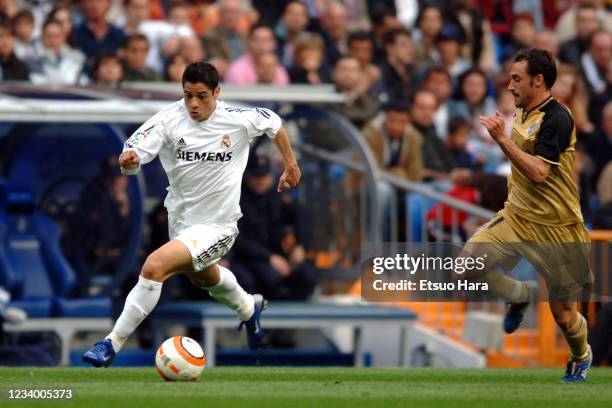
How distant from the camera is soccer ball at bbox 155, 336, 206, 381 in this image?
1154 centimetres

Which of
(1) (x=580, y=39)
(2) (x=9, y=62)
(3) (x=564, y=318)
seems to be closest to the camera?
(3) (x=564, y=318)

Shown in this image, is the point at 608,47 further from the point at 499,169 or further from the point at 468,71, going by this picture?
the point at 499,169

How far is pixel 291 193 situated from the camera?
18438 millimetres

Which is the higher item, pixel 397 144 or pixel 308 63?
pixel 308 63

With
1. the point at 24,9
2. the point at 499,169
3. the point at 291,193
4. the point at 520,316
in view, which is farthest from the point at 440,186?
the point at 520,316

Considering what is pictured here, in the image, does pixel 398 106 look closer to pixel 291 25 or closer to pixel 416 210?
pixel 416 210

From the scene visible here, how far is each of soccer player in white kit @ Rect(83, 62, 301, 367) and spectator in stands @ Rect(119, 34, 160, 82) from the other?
260 inches

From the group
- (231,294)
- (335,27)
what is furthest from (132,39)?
(231,294)

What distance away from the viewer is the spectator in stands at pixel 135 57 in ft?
62.1

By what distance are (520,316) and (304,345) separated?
6641mm

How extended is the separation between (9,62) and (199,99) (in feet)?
23.1

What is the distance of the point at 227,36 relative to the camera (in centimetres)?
2105

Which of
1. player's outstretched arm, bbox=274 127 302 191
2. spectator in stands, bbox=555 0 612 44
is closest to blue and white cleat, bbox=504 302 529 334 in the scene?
player's outstretched arm, bbox=274 127 302 191

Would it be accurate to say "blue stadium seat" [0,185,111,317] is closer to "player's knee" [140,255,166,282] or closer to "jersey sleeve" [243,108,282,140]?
"jersey sleeve" [243,108,282,140]
